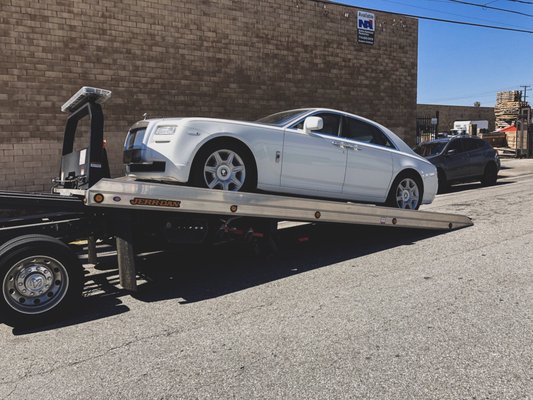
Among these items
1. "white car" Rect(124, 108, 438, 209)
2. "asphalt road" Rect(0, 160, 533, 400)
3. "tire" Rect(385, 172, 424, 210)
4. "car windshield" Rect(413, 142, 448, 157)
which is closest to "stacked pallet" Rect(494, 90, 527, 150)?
"car windshield" Rect(413, 142, 448, 157)

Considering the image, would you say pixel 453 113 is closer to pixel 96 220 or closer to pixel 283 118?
pixel 283 118

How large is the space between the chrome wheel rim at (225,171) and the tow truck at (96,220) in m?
0.36

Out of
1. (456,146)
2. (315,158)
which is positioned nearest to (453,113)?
(456,146)

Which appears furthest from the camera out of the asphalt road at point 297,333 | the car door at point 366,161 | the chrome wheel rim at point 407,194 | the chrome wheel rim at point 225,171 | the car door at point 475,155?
the car door at point 475,155

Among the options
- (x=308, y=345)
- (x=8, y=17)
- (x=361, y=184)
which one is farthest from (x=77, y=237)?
(x=8, y=17)

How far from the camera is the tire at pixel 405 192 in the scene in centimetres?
765

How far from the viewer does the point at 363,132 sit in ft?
23.8

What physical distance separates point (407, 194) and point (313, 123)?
8.44 feet

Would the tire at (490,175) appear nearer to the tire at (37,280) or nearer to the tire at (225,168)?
the tire at (225,168)

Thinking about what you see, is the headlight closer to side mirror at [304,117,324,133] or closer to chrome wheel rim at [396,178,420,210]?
side mirror at [304,117,324,133]

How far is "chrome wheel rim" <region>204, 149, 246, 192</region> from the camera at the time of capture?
5559mm

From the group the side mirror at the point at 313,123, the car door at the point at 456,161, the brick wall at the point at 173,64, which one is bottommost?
the car door at the point at 456,161

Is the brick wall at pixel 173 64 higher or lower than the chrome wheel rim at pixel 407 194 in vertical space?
higher

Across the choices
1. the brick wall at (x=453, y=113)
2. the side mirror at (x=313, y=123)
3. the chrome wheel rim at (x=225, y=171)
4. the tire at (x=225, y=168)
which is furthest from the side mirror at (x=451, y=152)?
the brick wall at (x=453, y=113)
